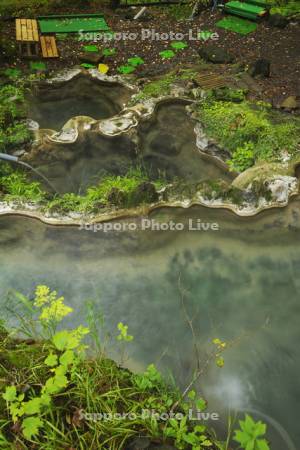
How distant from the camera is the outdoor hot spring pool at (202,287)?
3.66 m

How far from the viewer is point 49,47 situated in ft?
25.9

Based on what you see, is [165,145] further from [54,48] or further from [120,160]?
[54,48]

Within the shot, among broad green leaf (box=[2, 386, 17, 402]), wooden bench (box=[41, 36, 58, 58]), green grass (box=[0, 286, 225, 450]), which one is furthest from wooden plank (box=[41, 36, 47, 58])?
broad green leaf (box=[2, 386, 17, 402])

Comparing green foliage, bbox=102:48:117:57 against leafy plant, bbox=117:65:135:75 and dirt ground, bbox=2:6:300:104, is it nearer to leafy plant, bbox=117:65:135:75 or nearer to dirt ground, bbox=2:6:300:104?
dirt ground, bbox=2:6:300:104

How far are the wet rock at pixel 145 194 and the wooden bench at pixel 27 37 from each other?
419 centimetres

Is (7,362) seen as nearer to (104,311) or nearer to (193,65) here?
(104,311)

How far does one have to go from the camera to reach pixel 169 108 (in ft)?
21.3

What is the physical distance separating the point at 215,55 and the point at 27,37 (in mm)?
Result: 3127

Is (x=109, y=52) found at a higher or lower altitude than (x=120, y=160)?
Result: higher

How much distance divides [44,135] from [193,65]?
321 centimetres

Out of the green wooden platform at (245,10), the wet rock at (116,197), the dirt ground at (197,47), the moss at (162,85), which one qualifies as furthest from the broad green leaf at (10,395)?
the green wooden platform at (245,10)

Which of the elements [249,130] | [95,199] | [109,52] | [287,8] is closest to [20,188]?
[95,199]

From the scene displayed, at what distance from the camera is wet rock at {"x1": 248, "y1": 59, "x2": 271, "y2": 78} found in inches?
287

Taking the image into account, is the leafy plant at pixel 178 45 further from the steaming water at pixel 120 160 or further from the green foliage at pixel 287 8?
the steaming water at pixel 120 160
